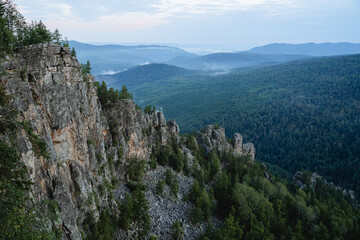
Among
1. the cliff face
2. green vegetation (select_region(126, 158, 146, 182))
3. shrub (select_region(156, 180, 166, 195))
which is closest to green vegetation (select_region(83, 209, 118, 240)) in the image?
the cliff face

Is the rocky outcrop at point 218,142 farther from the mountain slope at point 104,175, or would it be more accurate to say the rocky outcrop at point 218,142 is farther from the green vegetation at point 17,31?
the green vegetation at point 17,31

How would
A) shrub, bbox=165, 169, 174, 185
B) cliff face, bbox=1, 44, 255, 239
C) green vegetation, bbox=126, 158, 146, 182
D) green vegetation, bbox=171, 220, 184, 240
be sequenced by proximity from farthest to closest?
shrub, bbox=165, 169, 174, 185
green vegetation, bbox=126, 158, 146, 182
green vegetation, bbox=171, 220, 184, 240
cliff face, bbox=1, 44, 255, 239

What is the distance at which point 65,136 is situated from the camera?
3544 cm

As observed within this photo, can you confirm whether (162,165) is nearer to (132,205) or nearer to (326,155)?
(132,205)

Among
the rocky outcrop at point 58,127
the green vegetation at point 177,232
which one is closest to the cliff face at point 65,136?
the rocky outcrop at point 58,127

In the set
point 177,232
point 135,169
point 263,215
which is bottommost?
point 263,215

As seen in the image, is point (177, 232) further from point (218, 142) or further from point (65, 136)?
point (218, 142)

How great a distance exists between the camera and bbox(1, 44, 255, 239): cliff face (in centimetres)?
2777

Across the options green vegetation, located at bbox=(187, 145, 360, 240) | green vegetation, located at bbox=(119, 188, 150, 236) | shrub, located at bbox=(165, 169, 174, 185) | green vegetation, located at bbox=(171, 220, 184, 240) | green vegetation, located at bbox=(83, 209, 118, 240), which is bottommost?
green vegetation, located at bbox=(187, 145, 360, 240)

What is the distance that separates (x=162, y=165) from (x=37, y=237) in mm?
51014

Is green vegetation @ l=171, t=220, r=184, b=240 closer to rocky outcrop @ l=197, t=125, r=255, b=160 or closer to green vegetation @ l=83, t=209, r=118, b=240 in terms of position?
green vegetation @ l=83, t=209, r=118, b=240

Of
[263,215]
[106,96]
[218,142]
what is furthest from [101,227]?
[218,142]

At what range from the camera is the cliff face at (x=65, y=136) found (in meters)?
27.8

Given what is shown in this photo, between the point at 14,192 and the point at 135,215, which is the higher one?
the point at 14,192
